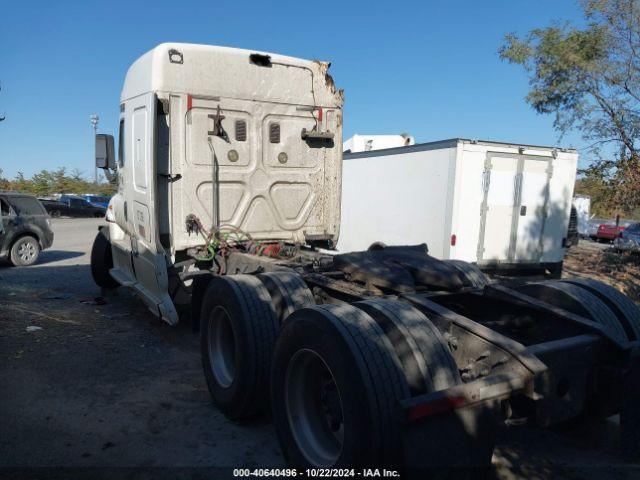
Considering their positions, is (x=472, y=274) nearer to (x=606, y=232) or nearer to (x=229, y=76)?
(x=229, y=76)

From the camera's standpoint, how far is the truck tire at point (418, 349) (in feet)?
8.16

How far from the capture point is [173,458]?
332cm

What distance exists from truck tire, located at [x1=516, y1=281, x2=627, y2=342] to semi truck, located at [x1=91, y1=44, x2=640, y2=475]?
0.01m

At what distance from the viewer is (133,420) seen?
3.86m

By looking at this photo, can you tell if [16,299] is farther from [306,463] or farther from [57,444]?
[306,463]

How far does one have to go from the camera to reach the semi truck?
2389 mm

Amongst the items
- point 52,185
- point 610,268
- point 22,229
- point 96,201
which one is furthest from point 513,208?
point 52,185

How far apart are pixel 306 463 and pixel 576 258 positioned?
1603 cm

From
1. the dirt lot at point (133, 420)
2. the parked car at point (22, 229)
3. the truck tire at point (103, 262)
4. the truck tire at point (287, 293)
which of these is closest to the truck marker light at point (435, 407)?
the dirt lot at point (133, 420)

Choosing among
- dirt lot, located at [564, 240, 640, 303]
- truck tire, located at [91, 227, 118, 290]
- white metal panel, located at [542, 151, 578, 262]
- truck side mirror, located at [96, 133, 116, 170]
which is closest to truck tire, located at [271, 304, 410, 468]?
truck side mirror, located at [96, 133, 116, 170]

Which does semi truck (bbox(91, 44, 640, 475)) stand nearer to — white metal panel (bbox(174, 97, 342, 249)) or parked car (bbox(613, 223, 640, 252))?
white metal panel (bbox(174, 97, 342, 249))

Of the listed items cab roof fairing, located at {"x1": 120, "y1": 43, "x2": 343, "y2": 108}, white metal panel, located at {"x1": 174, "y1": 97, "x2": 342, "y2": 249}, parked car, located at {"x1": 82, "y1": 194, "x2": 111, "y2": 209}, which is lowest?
parked car, located at {"x1": 82, "y1": 194, "x2": 111, "y2": 209}

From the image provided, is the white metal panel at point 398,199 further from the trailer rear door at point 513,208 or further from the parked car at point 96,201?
the parked car at point 96,201

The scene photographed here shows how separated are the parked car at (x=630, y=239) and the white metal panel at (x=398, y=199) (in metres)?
11.2
